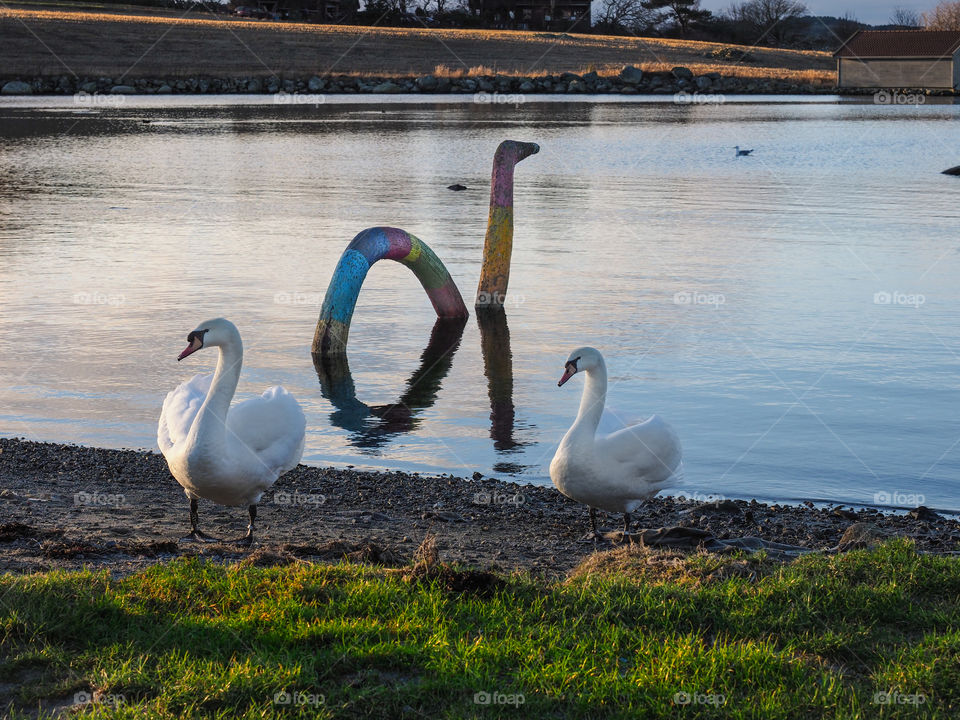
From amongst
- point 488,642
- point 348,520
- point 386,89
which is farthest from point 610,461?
point 386,89

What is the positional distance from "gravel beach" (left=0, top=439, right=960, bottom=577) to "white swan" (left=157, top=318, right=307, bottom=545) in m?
0.36

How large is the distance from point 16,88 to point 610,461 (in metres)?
76.1

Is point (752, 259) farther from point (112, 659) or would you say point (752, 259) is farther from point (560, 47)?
point (560, 47)

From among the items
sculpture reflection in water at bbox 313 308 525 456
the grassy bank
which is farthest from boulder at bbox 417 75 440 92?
sculpture reflection in water at bbox 313 308 525 456

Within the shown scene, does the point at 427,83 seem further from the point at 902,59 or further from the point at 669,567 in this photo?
the point at 669,567

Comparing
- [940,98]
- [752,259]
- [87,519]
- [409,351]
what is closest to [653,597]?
[87,519]

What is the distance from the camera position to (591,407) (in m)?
7.69

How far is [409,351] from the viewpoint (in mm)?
14570

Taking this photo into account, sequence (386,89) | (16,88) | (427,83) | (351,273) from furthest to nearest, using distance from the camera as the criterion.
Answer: (427,83), (386,89), (16,88), (351,273)

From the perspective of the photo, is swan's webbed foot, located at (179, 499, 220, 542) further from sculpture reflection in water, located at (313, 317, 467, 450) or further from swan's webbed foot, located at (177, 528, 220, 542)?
sculpture reflection in water, located at (313, 317, 467, 450)

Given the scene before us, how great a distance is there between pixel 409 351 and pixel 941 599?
946cm

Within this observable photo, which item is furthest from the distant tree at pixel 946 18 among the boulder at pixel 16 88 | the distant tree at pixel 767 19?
the boulder at pixel 16 88

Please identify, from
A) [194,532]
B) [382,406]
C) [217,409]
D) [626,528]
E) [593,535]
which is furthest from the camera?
[382,406]

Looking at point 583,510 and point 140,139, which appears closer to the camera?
Answer: point 583,510
